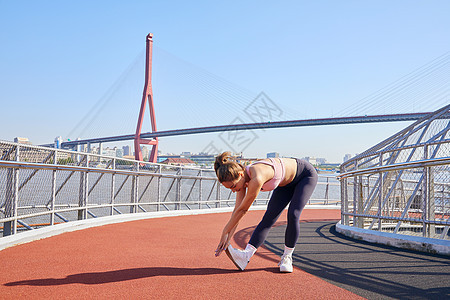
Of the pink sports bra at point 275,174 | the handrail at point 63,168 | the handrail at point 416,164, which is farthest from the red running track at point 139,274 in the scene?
the handrail at point 416,164

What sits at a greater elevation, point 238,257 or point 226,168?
point 226,168

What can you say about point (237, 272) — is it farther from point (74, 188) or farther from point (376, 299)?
point (74, 188)

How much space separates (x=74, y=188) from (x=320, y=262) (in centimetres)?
490

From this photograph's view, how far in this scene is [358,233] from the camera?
19.6ft

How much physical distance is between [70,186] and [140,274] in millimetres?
4400

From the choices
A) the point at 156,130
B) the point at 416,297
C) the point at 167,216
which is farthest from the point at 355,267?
the point at 156,130

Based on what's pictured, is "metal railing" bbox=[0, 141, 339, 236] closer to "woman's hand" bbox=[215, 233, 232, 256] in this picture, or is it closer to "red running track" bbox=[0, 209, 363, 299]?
"red running track" bbox=[0, 209, 363, 299]

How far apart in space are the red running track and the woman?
24 centimetres

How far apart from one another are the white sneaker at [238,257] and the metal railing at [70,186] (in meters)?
3.05

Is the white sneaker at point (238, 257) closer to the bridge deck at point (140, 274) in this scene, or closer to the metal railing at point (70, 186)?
the bridge deck at point (140, 274)

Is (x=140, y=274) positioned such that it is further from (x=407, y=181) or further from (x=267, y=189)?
(x=407, y=181)

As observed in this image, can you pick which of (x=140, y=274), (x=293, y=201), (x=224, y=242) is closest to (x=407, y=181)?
(x=293, y=201)

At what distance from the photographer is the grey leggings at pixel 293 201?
3.50 meters

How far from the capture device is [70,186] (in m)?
7.27
